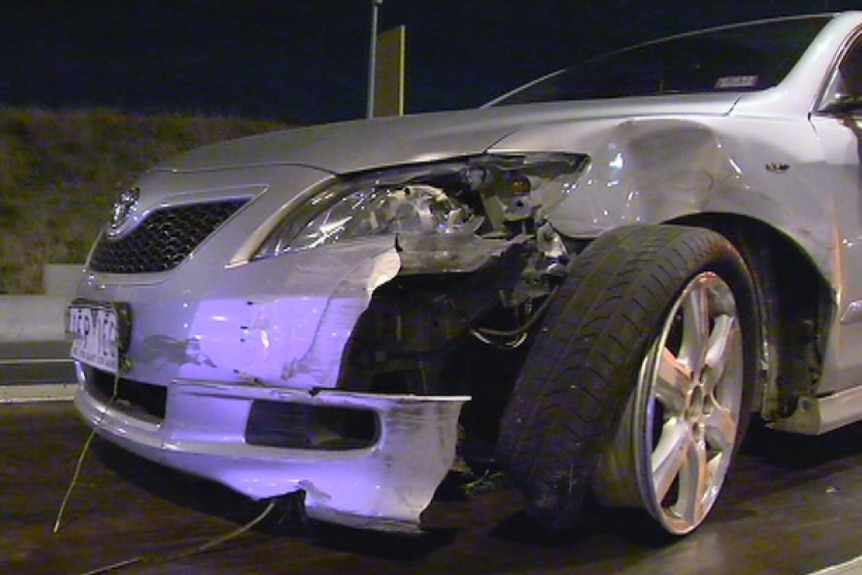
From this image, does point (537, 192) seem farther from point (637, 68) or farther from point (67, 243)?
point (67, 243)

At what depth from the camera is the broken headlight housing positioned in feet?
9.07

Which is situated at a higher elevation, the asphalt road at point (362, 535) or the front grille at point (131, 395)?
the front grille at point (131, 395)

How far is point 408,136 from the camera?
303 centimetres

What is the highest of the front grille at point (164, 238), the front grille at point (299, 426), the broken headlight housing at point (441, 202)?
the broken headlight housing at point (441, 202)

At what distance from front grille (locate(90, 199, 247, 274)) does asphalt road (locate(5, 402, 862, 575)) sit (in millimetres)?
776

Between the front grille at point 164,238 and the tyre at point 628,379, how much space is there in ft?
3.36

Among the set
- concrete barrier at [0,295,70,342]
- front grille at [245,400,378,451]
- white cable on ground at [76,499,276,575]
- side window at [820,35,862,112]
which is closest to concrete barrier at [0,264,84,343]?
concrete barrier at [0,295,70,342]

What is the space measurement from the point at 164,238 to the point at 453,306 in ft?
3.16

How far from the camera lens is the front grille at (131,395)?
3.04 meters

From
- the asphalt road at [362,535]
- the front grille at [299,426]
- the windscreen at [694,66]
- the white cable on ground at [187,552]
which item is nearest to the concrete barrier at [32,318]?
the asphalt road at [362,535]

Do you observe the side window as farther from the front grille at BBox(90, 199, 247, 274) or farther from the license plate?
the license plate

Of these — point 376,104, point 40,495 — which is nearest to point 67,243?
point 376,104

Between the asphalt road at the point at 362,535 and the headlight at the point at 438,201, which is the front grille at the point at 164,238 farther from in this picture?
the asphalt road at the point at 362,535

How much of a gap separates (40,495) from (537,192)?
1.95 metres
